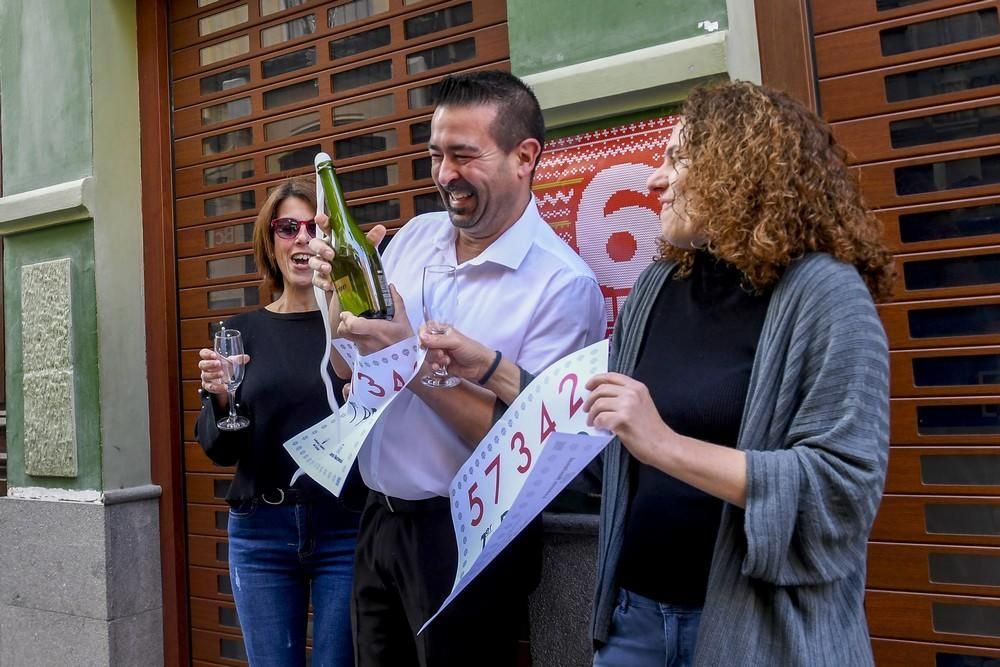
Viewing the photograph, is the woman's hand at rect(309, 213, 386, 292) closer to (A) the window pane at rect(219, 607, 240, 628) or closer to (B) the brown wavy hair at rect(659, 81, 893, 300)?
(B) the brown wavy hair at rect(659, 81, 893, 300)

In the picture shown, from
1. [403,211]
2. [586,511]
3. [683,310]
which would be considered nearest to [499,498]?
[683,310]

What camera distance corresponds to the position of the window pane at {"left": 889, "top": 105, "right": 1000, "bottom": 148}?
8.45 ft

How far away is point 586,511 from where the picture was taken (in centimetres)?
296

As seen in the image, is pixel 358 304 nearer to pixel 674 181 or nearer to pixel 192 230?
pixel 674 181

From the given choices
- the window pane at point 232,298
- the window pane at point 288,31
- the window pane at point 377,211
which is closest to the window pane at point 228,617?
the window pane at point 232,298

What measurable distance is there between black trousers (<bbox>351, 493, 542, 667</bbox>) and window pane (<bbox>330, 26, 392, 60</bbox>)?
2369mm

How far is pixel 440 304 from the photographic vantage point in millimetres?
2434

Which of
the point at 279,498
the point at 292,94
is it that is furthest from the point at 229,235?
the point at 279,498

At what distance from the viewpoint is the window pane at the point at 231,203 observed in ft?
15.1

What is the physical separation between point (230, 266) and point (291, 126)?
817mm

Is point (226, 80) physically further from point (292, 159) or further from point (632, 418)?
point (632, 418)

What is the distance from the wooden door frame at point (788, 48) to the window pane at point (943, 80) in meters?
0.23

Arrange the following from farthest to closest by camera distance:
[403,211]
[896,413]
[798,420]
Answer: [403,211]
[896,413]
[798,420]

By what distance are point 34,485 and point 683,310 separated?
4387 mm
